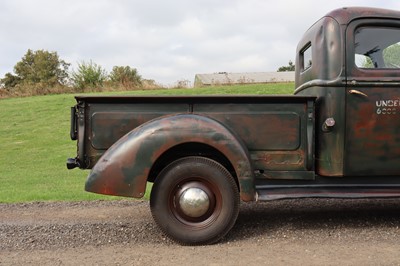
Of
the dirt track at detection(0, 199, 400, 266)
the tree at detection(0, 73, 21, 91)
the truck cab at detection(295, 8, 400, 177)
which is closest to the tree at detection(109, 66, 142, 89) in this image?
the tree at detection(0, 73, 21, 91)

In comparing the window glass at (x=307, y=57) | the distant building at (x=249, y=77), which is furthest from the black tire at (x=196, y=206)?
the distant building at (x=249, y=77)

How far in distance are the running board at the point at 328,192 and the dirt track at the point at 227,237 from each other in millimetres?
389

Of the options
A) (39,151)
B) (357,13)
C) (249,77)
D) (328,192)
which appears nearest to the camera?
(328,192)

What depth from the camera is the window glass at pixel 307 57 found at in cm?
482

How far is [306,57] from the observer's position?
5.02 m

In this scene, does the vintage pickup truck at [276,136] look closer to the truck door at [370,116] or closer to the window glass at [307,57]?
the truck door at [370,116]

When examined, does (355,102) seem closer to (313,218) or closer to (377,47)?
(377,47)

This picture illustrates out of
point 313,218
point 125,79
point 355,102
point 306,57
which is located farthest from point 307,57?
point 125,79

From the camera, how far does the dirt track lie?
359 centimetres

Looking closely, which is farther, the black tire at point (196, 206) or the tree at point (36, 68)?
the tree at point (36, 68)

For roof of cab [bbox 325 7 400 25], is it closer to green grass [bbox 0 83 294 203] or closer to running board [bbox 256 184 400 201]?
running board [bbox 256 184 400 201]

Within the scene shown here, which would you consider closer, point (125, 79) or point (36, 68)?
point (125, 79)

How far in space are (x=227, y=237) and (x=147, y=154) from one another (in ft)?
3.62

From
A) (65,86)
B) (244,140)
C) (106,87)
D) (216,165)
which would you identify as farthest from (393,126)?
(65,86)
